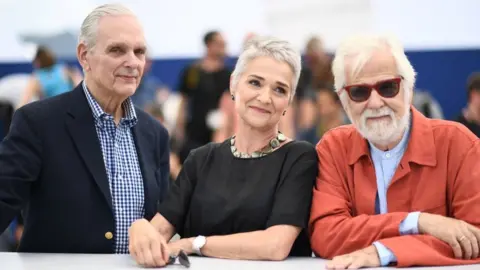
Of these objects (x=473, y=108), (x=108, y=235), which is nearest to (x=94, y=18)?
(x=108, y=235)

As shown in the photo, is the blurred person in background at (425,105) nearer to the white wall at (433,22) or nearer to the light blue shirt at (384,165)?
the white wall at (433,22)

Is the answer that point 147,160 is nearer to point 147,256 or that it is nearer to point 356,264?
point 147,256

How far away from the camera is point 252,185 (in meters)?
3.17

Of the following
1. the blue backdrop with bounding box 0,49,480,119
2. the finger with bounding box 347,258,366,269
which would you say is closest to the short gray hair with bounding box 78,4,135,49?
the finger with bounding box 347,258,366,269

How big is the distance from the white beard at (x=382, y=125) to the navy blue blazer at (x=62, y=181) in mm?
1046

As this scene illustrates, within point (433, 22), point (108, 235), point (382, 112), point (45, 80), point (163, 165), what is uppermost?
point (382, 112)

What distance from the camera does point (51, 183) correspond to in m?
3.27

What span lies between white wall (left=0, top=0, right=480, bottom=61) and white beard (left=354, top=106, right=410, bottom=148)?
5.42 m

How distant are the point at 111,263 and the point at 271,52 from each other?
3.23ft

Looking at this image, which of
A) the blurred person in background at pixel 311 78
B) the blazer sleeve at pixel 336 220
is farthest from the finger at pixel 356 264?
the blurred person in background at pixel 311 78

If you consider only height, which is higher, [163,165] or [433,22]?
[433,22]

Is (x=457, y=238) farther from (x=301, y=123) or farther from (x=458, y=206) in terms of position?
(x=301, y=123)

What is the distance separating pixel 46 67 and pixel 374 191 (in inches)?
199

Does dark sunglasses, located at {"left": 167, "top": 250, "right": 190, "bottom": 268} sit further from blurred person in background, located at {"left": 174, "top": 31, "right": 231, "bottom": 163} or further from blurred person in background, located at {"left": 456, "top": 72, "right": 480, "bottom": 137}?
blurred person in background, located at {"left": 174, "top": 31, "right": 231, "bottom": 163}
